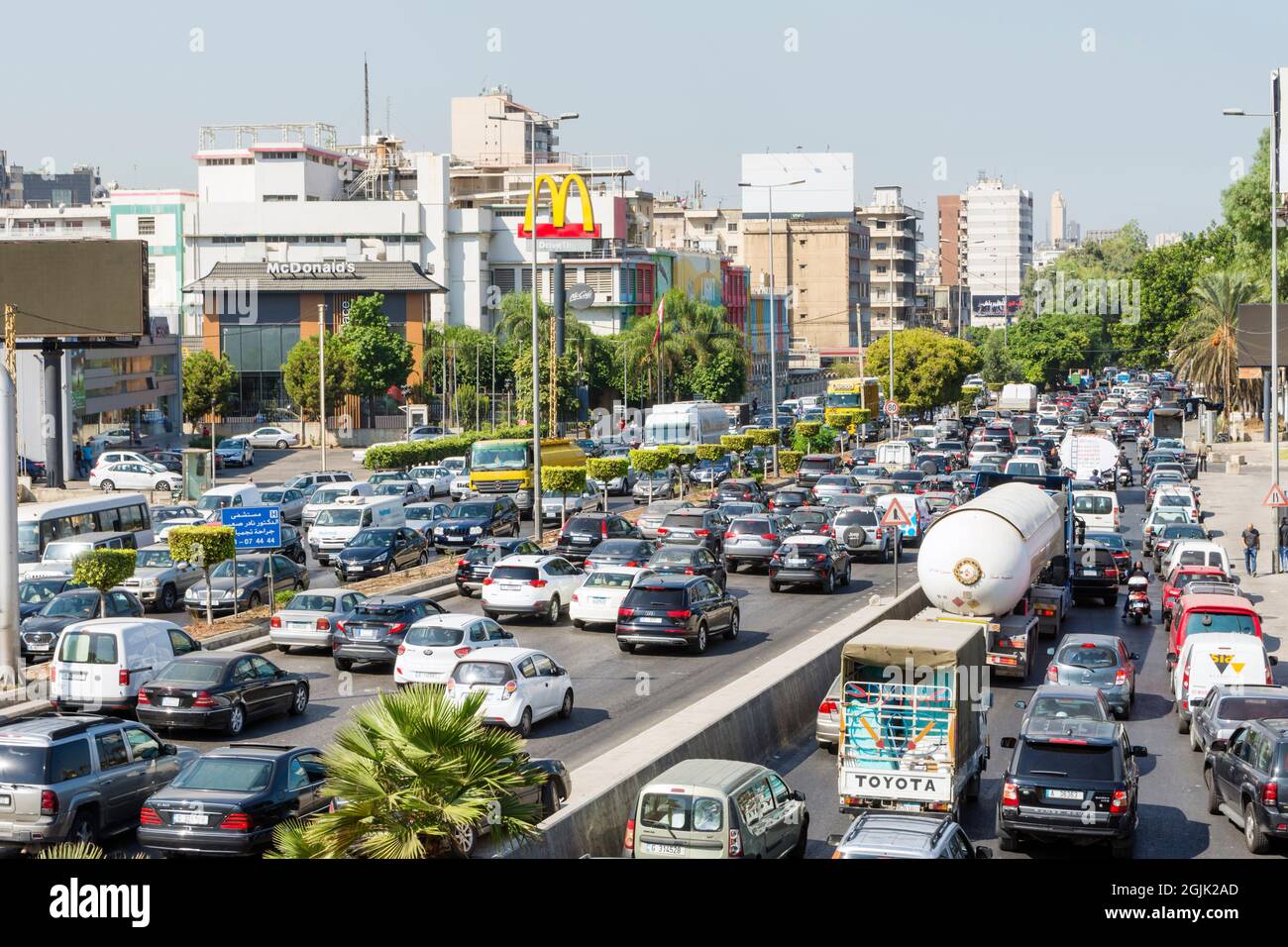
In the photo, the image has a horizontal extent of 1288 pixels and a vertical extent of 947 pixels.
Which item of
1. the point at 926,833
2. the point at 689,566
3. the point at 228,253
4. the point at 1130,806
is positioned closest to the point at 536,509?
the point at 689,566

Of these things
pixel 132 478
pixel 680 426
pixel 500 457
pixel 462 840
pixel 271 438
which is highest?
pixel 680 426

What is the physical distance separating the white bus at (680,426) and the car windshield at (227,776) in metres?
51.8

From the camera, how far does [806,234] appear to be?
172 metres

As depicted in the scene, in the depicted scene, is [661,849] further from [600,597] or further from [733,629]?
[600,597]

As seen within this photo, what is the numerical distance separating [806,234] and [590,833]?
158622mm

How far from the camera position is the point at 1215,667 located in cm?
2591

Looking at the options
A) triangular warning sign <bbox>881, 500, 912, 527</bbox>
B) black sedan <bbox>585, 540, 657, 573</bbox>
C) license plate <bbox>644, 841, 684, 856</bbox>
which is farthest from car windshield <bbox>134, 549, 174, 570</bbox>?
license plate <bbox>644, 841, 684, 856</bbox>

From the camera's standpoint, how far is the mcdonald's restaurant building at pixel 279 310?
11125 cm

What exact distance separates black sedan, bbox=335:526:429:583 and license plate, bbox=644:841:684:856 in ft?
84.6

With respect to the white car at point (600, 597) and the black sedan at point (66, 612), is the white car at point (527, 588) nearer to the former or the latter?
the white car at point (600, 597)

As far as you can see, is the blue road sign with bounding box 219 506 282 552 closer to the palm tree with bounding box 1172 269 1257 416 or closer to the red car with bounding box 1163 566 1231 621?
the red car with bounding box 1163 566 1231 621

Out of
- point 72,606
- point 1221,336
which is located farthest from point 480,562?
point 1221,336

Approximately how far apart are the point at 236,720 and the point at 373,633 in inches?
210
